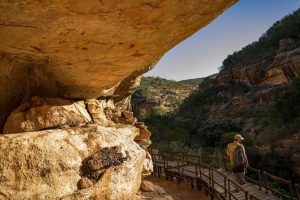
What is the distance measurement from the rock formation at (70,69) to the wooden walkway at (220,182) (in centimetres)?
417

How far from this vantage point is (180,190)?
47.0 ft

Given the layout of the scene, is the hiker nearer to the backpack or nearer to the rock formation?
the backpack

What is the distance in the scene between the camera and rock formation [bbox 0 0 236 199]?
468cm

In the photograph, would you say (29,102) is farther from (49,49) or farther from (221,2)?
(221,2)

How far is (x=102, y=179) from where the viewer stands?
→ 5.20 meters

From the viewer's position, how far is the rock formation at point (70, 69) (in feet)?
15.3

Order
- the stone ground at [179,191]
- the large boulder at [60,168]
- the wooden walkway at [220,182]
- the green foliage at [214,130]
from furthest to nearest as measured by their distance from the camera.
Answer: the green foliage at [214,130] → the stone ground at [179,191] → the wooden walkway at [220,182] → the large boulder at [60,168]

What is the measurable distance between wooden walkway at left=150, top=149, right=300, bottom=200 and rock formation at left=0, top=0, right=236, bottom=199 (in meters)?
4.17

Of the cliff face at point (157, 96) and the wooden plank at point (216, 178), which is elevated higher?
the cliff face at point (157, 96)

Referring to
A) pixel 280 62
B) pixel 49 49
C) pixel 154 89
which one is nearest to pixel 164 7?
pixel 49 49

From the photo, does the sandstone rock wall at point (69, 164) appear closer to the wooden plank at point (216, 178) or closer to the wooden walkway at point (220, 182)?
the wooden walkway at point (220, 182)

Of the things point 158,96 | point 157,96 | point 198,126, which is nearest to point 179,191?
point 198,126

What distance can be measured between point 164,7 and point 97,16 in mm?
1014

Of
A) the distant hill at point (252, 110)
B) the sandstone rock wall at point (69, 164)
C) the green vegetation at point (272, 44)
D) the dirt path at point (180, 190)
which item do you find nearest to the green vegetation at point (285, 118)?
the distant hill at point (252, 110)
